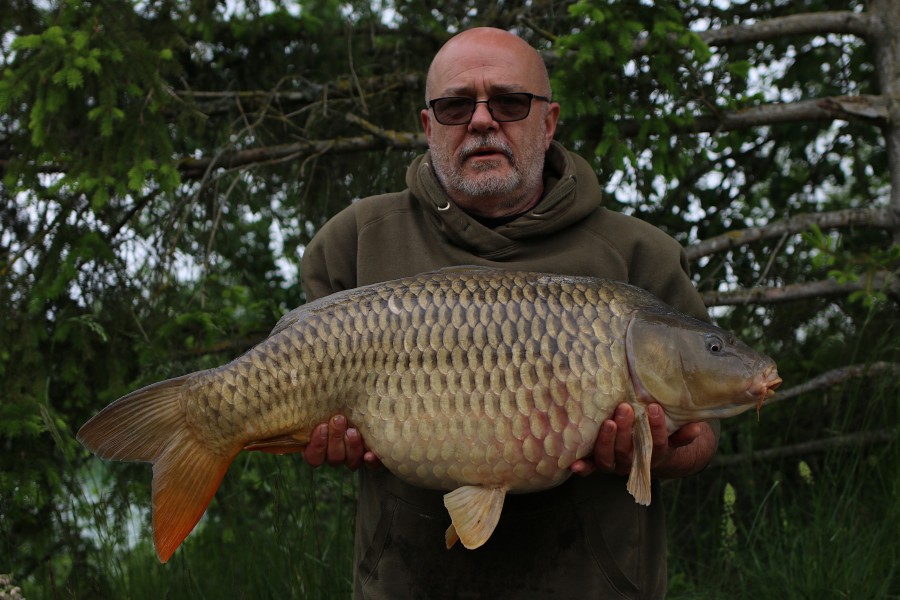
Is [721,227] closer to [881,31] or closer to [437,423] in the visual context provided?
[881,31]

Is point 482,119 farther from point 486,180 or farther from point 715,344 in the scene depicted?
point 715,344

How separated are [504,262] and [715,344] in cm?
42

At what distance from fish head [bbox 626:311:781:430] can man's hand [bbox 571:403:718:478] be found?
0.10ft

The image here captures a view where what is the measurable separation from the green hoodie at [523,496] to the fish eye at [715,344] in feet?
0.86

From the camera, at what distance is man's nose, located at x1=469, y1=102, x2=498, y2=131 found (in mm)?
1922

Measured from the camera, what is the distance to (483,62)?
77.1 inches

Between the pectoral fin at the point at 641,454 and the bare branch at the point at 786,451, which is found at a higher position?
the pectoral fin at the point at 641,454

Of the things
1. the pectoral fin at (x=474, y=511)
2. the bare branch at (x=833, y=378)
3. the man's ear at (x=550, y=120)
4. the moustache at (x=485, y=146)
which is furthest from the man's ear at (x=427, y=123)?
the bare branch at (x=833, y=378)

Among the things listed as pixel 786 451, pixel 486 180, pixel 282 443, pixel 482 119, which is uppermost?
pixel 482 119

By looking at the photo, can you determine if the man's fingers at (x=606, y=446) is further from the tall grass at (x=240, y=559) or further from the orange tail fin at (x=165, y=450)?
the tall grass at (x=240, y=559)

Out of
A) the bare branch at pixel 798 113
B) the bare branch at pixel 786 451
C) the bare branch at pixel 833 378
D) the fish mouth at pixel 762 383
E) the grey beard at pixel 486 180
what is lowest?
the bare branch at pixel 786 451

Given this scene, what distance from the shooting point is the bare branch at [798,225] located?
9.77 ft

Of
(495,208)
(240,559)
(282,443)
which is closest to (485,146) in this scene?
(495,208)

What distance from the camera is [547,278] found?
1.63m
